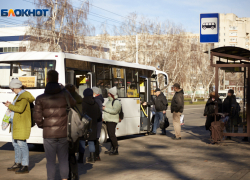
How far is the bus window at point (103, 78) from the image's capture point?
12602mm

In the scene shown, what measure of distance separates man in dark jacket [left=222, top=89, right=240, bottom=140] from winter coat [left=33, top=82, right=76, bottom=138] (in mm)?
8068

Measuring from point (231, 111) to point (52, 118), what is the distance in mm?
8513

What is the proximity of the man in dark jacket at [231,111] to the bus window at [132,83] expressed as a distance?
355 centimetres

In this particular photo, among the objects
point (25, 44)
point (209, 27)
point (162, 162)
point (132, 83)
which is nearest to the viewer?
point (162, 162)

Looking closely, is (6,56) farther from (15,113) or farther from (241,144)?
(241,144)

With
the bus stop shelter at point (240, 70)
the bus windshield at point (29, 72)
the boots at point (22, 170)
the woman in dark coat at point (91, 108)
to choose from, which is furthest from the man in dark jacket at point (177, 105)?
the boots at point (22, 170)

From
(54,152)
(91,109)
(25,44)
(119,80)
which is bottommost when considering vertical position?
(54,152)

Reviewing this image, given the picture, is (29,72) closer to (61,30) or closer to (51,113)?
(51,113)

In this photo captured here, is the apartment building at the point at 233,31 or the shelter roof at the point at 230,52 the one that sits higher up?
the apartment building at the point at 233,31

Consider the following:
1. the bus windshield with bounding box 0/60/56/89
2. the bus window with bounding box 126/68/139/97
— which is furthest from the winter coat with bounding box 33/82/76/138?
the bus window with bounding box 126/68/139/97

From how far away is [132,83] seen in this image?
14812 mm

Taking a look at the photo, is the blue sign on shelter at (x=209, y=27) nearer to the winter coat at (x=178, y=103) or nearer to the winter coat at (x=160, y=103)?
the winter coat at (x=178, y=103)

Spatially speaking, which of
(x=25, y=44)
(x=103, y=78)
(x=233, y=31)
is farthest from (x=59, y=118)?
(x=233, y=31)

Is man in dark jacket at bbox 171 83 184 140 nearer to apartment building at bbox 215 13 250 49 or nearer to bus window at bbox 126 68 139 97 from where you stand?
bus window at bbox 126 68 139 97
